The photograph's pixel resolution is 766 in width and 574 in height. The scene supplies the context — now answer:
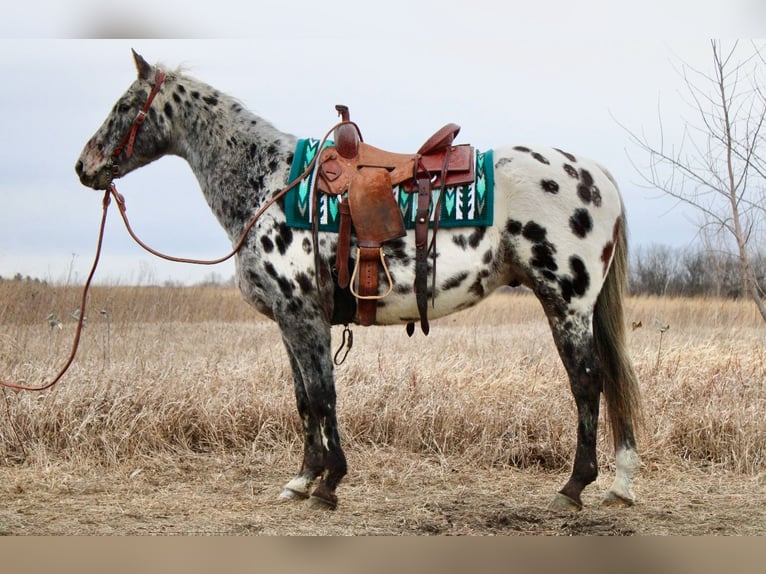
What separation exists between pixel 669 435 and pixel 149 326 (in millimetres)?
4197

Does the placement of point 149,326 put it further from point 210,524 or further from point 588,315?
point 588,315

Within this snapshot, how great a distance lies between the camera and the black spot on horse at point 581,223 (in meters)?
4.01

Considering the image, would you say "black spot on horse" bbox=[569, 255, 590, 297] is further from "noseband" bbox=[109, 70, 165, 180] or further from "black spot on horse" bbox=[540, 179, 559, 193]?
"noseband" bbox=[109, 70, 165, 180]

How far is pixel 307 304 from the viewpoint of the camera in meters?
3.98

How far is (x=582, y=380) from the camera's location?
3.95 m

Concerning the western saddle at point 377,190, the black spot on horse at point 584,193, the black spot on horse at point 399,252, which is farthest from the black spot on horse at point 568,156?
the black spot on horse at point 399,252

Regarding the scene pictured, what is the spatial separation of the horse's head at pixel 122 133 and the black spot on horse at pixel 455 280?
1.78 meters

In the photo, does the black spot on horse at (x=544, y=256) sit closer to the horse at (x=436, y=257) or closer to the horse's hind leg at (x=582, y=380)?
the horse at (x=436, y=257)

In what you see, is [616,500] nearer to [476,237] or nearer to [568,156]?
[476,237]

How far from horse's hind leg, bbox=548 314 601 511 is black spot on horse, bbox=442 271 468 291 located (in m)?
0.52

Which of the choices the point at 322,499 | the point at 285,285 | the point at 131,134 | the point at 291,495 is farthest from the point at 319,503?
the point at 131,134

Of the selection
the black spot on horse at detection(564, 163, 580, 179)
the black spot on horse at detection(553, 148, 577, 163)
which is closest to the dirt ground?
the black spot on horse at detection(564, 163, 580, 179)

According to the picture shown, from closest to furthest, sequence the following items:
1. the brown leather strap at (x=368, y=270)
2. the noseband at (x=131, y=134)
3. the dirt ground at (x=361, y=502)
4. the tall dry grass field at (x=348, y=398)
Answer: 1. the brown leather strap at (x=368, y=270)
2. the dirt ground at (x=361, y=502)
3. the noseband at (x=131, y=134)
4. the tall dry grass field at (x=348, y=398)

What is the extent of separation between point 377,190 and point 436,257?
1.48ft
